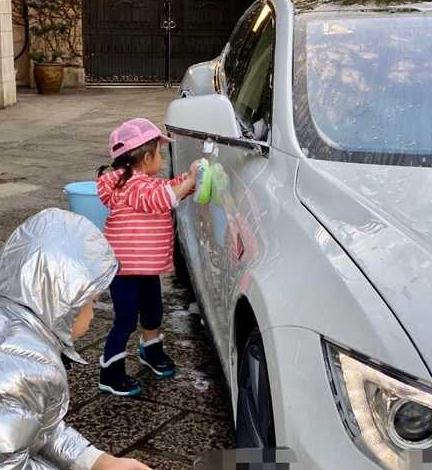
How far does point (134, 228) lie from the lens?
360cm

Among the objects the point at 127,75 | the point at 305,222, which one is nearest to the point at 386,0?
the point at 305,222

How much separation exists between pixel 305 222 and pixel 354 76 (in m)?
0.90

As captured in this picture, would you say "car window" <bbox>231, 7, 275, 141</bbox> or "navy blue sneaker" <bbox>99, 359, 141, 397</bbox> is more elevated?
"car window" <bbox>231, 7, 275, 141</bbox>

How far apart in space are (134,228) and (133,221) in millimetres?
29

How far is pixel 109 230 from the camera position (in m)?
3.63

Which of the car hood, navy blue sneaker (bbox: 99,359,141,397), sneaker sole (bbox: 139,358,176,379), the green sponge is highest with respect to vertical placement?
the car hood

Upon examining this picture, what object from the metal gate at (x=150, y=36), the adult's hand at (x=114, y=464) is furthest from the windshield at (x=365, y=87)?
the metal gate at (x=150, y=36)

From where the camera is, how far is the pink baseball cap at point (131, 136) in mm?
3525

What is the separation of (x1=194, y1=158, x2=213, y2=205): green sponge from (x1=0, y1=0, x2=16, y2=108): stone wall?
1081cm

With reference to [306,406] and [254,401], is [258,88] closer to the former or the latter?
[254,401]

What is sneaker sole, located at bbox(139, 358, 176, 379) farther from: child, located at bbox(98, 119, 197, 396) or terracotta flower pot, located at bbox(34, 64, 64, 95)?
terracotta flower pot, located at bbox(34, 64, 64, 95)

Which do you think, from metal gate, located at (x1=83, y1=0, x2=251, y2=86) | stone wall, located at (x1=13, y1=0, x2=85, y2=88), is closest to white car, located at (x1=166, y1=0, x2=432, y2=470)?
stone wall, located at (x1=13, y1=0, x2=85, y2=88)

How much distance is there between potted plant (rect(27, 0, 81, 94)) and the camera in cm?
1559

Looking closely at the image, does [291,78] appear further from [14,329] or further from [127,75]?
[127,75]
